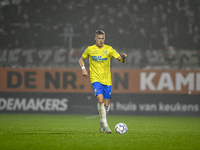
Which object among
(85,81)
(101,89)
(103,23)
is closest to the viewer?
(101,89)

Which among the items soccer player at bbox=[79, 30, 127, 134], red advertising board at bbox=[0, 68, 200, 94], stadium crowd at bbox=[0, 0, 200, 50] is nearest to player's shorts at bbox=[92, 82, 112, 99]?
soccer player at bbox=[79, 30, 127, 134]

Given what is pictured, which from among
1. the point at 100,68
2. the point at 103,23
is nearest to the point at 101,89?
the point at 100,68

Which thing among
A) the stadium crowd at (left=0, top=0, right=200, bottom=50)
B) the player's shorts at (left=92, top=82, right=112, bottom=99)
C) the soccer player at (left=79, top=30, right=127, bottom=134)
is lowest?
the player's shorts at (left=92, top=82, right=112, bottom=99)

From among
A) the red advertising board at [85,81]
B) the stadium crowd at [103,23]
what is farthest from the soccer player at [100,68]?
the stadium crowd at [103,23]

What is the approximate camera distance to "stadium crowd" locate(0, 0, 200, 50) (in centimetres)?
1612

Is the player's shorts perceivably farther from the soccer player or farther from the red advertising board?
the red advertising board

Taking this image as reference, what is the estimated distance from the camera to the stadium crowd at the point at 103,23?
16.1 metres

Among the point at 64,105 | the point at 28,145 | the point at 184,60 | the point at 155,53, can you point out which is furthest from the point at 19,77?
the point at 28,145

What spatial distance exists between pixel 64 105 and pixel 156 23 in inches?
251

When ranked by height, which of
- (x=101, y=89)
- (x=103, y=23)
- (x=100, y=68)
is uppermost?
(x=103, y=23)

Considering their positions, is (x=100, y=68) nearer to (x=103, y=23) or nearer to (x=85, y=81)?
(x=85, y=81)

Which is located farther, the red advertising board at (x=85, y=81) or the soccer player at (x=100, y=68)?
the red advertising board at (x=85, y=81)

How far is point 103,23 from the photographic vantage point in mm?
17500

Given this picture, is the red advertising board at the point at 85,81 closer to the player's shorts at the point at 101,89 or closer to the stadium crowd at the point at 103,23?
the stadium crowd at the point at 103,23
